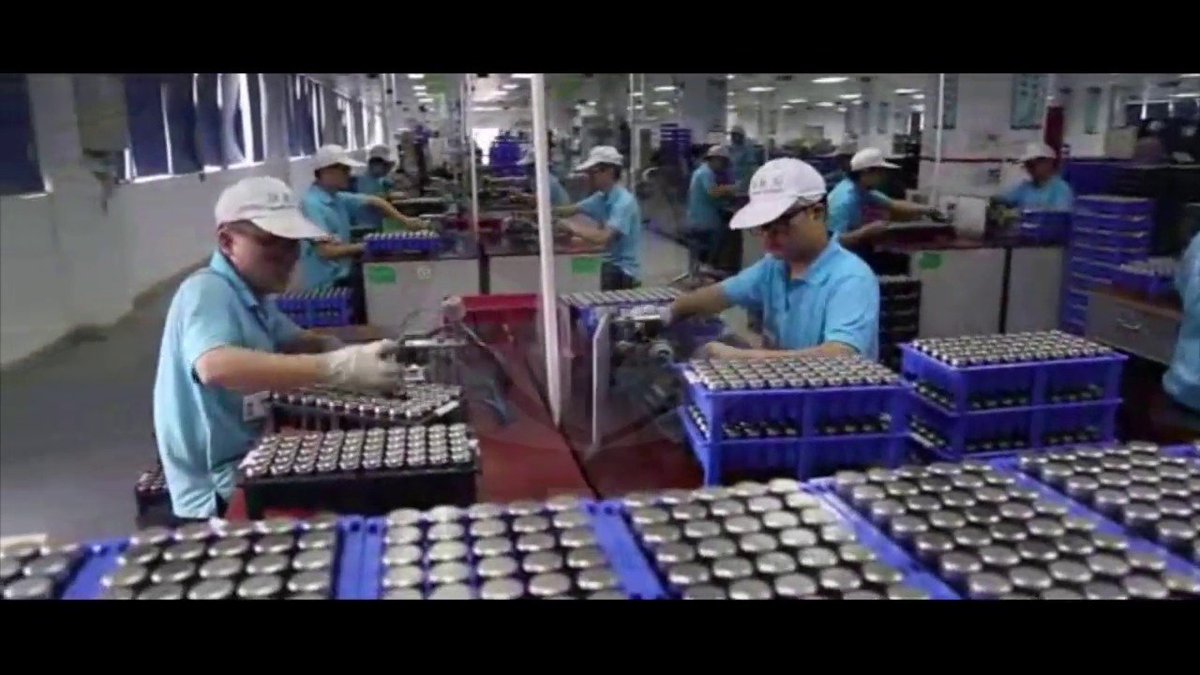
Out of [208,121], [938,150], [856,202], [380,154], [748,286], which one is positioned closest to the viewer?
[748,286]

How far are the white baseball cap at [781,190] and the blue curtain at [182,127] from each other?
8441 millimetres

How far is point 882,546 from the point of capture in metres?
1.29

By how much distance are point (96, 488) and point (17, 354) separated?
3102 mm

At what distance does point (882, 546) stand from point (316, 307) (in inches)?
134

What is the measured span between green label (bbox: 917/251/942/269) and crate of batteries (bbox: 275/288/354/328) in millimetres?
3569

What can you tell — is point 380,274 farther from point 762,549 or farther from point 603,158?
point 762,549

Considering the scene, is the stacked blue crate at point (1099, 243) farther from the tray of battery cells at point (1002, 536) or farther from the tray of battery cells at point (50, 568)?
the tray of battery cells at point (50, 568)

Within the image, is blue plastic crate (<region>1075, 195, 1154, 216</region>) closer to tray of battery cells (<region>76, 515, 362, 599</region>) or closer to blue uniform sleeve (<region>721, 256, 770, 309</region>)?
blue uniform sleeve (<region>721, 256, 770, 309</region>)

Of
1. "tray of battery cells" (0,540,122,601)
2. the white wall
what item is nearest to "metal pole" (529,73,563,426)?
"tray of battery cells" (0,540,122,601)

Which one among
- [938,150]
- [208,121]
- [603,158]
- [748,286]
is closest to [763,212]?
[748,286]

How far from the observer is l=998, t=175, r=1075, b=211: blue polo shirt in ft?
20.4

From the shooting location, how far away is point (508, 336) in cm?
301
